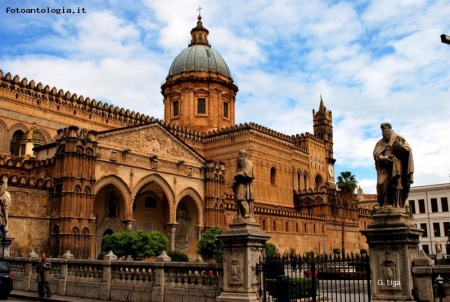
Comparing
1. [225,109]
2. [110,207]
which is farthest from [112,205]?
[225,109]

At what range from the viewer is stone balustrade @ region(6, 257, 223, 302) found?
1258 cm

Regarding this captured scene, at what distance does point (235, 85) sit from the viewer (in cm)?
6275

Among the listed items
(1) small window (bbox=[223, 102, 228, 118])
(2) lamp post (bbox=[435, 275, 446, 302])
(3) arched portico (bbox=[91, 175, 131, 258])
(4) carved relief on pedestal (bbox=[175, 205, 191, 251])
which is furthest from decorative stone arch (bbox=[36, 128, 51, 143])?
(2) lamp post (bbox=[435, 275, 446, 302])

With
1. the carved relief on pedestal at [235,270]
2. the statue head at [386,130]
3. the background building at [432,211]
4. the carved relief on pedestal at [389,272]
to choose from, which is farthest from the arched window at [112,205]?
the background building at [432,211]

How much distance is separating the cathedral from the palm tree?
104 centimetres

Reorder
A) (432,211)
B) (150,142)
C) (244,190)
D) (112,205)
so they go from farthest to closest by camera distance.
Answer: (432,211), (150,142), (112,205), (244,190)

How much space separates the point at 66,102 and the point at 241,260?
36209 millimetres

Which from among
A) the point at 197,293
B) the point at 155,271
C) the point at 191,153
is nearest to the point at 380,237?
the point at 197,293

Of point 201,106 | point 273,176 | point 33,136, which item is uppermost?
point 201,106

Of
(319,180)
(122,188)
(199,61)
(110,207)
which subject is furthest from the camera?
(319,180)

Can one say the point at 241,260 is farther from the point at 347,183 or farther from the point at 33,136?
the point at 347,183

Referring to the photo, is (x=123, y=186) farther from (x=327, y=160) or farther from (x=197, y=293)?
(x=327, y=160)

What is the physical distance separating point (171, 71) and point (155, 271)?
50.6 m

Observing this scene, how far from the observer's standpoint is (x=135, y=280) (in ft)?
47.4
